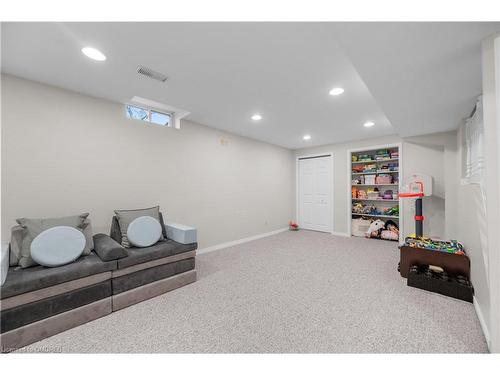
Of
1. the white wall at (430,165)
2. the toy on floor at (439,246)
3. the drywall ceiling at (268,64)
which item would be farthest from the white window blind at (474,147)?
the white wall at (430,165)

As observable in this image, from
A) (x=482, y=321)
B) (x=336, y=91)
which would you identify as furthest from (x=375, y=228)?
(x=336, y=91)

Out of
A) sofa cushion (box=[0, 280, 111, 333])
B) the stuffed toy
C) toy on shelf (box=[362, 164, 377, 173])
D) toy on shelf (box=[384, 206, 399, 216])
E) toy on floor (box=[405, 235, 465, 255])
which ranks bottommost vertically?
sofa cushion (box=[0, 280, 111, 333])

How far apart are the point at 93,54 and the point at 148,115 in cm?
139

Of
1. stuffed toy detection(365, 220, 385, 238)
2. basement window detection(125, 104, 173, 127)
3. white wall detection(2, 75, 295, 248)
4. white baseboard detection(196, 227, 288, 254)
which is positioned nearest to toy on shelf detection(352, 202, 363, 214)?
stuffed toy detection(365, 220, 385, 238)

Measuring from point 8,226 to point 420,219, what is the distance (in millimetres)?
5674

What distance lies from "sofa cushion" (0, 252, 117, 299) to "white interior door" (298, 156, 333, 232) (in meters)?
4.87

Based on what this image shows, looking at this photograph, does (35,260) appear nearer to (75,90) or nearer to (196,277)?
(196,277)

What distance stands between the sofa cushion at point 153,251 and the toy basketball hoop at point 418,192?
382 cm

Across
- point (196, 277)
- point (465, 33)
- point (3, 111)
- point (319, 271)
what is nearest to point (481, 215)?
point (465, 33)

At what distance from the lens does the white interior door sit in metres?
5.40

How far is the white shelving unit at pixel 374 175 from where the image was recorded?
468 cm

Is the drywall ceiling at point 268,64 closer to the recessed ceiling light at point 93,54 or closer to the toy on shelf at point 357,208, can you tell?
the recessed ceiling light at point 93,54

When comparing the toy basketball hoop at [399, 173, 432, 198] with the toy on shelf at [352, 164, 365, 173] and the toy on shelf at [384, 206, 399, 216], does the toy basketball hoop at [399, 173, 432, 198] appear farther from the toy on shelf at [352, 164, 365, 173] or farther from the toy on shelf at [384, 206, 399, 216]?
the toy on shelf at [352, 164, 365, 173]

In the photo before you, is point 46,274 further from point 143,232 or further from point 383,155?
point 383,155
